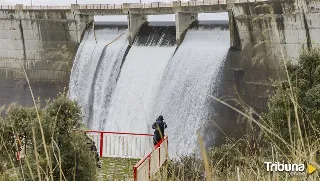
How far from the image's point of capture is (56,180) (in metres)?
7.30

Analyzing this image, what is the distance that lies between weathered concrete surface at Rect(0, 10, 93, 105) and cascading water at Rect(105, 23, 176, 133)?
5.27 m

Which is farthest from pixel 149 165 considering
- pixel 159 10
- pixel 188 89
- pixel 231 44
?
pixel 159 10

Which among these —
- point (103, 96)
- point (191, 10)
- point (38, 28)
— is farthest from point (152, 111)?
point (38, 28)

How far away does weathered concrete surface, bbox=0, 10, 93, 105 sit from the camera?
25.5 m

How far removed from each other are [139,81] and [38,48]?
9.11m

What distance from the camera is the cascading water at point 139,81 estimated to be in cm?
2006

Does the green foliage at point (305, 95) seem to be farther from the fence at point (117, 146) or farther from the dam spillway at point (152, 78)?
the dam spillway at point (152, 78)

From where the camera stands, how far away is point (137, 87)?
20781 mm

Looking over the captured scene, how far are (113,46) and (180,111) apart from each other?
6846mm

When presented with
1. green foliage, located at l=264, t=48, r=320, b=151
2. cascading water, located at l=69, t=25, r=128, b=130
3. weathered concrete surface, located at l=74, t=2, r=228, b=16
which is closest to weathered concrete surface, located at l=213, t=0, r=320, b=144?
weathered concrete surface, located at l=74, t=2, r=228, b=16

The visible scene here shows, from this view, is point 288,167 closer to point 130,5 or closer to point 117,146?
point 117,146

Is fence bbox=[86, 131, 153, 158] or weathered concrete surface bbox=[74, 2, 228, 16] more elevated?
weathered concrete surface bbox=[74, 2, 228, 16]

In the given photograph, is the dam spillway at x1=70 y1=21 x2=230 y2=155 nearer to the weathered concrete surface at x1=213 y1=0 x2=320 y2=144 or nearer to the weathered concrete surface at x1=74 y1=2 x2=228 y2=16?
the weathered concrete surface at x1=213 y1=0 x2=320 y2=144

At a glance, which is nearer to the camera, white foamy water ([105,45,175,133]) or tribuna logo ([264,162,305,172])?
tribuna logo ([264,162,305,172])
